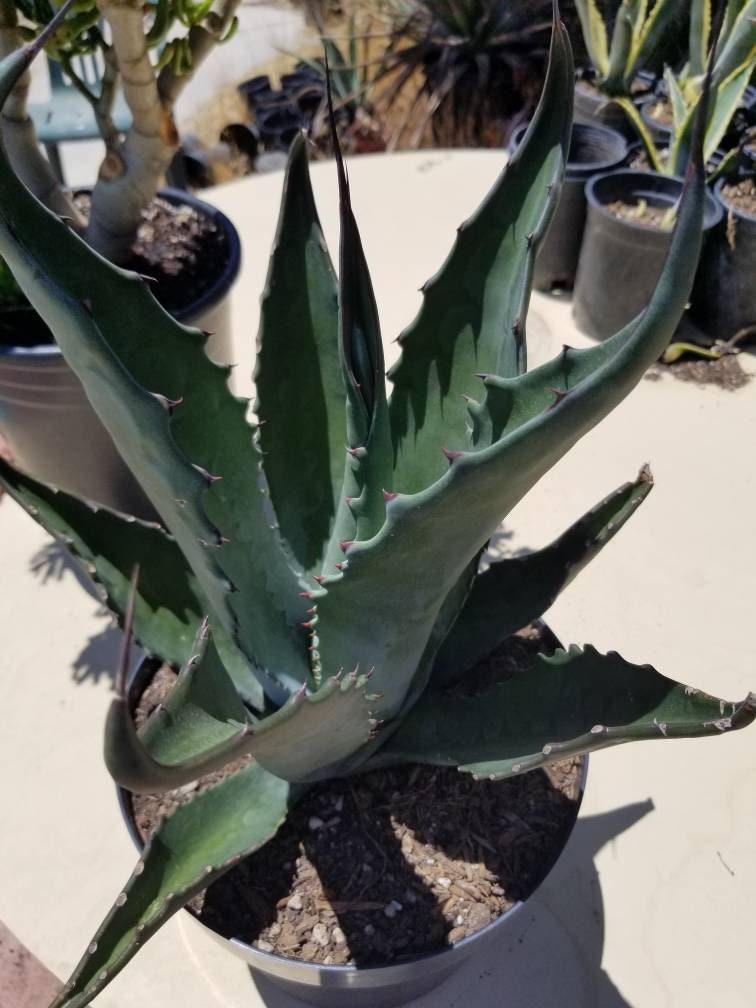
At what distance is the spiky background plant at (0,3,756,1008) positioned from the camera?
1.48ft

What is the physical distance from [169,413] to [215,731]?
0.64ft

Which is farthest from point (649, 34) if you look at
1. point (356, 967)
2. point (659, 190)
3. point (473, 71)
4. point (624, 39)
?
point (356, 967)

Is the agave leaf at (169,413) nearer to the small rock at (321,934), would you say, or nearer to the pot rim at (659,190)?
the small rock at (321,934)

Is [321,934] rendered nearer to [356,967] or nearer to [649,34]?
[356,967]

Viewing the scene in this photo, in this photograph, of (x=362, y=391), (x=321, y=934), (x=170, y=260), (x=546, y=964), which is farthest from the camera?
(x=170, y=260)

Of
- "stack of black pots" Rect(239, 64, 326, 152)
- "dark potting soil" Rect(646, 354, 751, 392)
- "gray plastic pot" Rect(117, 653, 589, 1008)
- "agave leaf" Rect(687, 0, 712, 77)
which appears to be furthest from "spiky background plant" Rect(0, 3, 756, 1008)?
"stack of black pots" Rect(239, 64, 326, 152)

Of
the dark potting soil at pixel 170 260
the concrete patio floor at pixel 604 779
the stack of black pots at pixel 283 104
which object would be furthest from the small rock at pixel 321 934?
the stack of black pots at pixel 283 104

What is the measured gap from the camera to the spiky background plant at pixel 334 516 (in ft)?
1.48

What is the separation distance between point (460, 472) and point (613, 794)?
0.73 metres

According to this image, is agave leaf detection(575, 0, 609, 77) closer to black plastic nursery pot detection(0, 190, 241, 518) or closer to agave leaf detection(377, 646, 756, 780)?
black plastic nursery pot detection(0, 190, 241, 518)

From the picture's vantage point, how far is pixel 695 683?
1096 mm

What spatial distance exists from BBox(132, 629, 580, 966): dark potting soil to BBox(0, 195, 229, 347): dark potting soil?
616 millimetres

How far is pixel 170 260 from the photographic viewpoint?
1.18 m

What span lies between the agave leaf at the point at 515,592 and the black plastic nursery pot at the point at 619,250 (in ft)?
3.17
